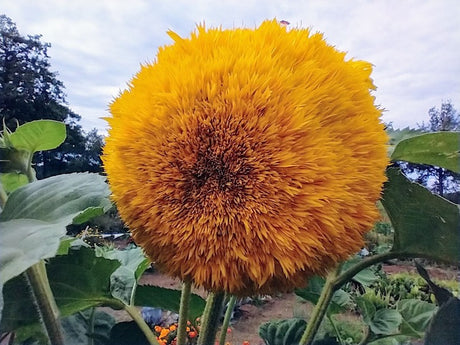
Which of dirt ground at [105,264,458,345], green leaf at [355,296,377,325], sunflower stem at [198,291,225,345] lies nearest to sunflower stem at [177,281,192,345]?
sunflower stem at [198,291,225,345]

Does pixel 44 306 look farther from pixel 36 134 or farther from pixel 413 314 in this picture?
pixel 413 314

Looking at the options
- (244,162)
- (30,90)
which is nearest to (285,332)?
(244,162)

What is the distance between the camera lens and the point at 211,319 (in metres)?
0.23

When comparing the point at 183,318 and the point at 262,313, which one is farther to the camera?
the point at 262,313

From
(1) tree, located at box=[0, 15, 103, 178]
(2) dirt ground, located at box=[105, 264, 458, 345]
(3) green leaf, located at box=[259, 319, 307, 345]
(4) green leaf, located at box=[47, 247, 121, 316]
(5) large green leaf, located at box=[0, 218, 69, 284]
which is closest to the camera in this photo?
(5) large green leaf, located at box=[0, 218, 69, 284]

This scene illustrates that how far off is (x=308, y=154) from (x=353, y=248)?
44mm

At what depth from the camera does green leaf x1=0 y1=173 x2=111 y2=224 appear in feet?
0.71

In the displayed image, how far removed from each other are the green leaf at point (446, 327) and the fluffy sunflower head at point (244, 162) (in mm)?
68

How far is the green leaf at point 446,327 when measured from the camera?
0.68 feet

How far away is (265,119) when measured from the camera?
16 centimetres

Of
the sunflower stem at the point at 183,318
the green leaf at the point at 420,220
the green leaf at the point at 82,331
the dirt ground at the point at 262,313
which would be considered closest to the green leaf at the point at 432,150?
the green leaf at the point at 420,220

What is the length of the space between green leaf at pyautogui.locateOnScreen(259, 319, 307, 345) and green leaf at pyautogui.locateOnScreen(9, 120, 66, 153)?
Result: 0.23 metres

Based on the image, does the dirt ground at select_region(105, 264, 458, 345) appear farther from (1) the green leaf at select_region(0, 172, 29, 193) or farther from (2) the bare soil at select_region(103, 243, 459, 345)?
(1) the green leaf at select_region(0, 172, 29, 193)

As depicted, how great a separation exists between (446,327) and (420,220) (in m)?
0.07
